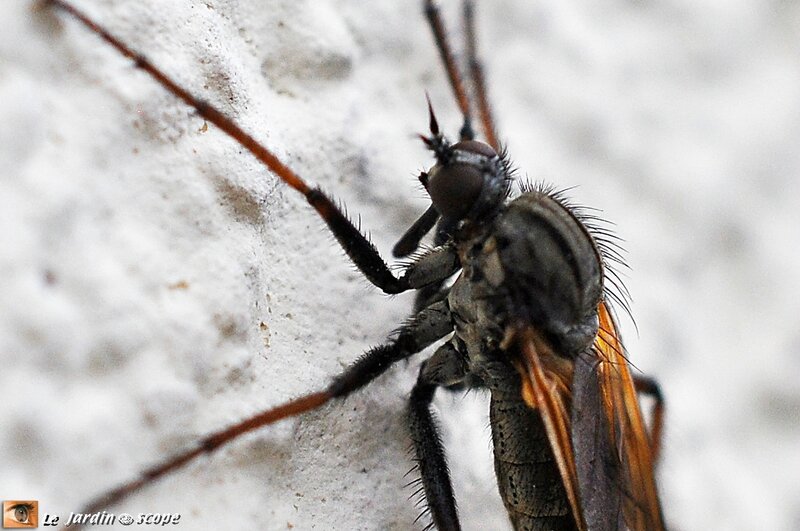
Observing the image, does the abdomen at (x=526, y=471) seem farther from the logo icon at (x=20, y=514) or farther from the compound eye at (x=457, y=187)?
the logo icon at (x=20, y=514)

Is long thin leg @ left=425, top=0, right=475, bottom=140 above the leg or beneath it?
above

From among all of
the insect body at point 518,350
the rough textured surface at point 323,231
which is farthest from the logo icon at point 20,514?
the insect body at point 518,350

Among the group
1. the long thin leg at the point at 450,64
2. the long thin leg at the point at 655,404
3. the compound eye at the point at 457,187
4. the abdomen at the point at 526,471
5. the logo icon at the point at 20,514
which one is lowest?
the logo icon at the point at 20,514

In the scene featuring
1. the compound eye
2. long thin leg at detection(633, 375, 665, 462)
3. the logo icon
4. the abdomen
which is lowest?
the logo icon

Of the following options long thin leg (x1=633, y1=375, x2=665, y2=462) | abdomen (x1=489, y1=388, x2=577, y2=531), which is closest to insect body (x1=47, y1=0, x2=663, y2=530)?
abdomen (x1=489, y1=388, x2=577, y2=531)

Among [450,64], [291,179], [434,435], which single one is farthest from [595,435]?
[450,64]

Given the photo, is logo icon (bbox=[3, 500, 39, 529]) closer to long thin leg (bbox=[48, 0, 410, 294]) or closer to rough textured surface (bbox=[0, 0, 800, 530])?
rough textured surface (bbox=[0, 0, 800, 530])

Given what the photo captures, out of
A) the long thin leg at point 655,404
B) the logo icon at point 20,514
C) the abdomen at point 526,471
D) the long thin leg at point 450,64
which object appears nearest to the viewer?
the logo icon at point 20,514
